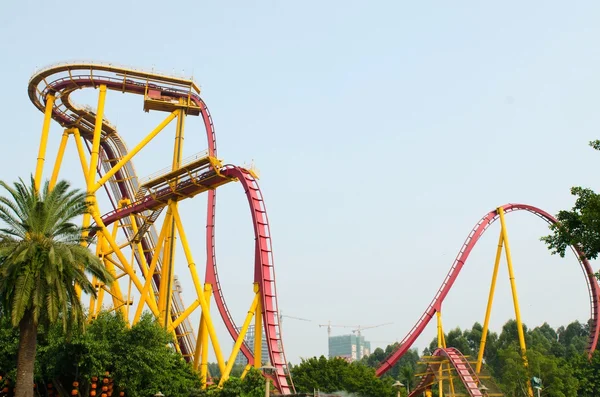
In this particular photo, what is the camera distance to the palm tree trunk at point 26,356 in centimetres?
1859

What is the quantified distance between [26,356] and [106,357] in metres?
5.94

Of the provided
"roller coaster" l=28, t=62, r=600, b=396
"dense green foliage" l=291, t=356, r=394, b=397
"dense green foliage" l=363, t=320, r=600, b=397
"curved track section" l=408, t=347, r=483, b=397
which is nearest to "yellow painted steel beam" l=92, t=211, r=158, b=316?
"roller coaster" l=28, t=62, r=600, b=396

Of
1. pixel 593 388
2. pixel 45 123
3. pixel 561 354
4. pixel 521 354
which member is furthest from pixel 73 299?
pixel 561 354

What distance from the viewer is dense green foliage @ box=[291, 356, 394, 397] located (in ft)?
141

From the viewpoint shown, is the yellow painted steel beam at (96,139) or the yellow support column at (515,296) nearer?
the yellow painted steel beam at (96,139)

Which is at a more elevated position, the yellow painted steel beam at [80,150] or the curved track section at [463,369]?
the yellow painted steel beam at [80,150]

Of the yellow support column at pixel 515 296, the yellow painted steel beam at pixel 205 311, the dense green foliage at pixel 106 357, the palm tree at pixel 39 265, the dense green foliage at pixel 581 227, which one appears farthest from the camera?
the yellow support column at pixel 515 296

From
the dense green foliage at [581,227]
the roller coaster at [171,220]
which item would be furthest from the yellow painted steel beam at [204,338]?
the dense green foliage at [581,227]

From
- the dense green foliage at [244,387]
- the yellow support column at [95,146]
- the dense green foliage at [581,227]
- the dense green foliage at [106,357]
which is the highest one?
the yellow support column at [95,146]

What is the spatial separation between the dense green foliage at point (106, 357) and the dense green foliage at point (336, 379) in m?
18.5

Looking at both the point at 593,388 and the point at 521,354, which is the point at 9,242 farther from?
the point at 593,388

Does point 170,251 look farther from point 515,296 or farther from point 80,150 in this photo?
point 515,296

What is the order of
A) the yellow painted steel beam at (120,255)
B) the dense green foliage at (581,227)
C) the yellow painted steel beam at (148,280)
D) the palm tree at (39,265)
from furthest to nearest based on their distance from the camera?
the yellow painted steel beam at (148,280) < the yellow painted steel beam at (120,255) < the palm tree at (39,265) < the dense green foliage at (581,227)

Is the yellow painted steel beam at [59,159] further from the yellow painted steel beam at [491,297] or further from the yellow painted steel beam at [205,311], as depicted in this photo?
the yellow painted steel beam at [491,297]
